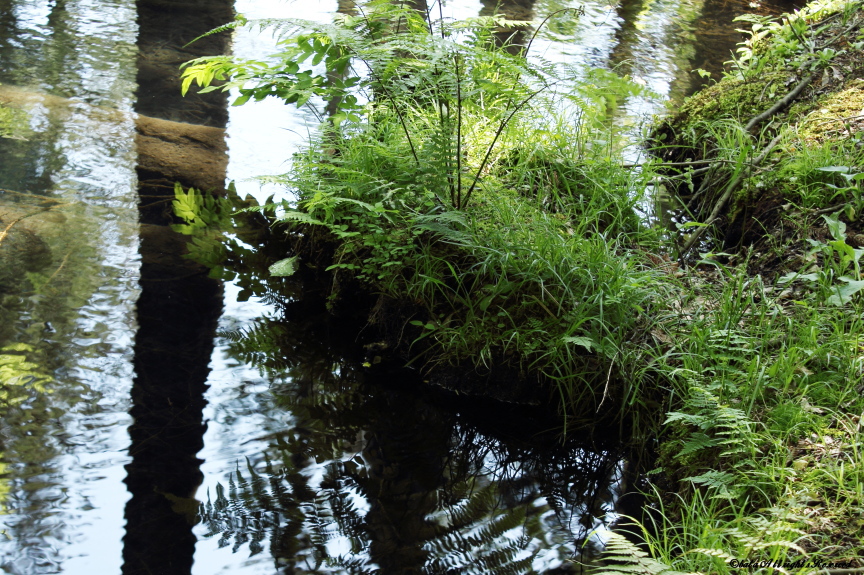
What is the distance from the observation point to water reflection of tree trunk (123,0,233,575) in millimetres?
2158

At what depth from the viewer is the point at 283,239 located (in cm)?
369

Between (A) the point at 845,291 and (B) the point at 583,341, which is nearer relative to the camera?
(A) the point at 845,291

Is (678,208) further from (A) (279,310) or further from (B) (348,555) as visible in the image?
(B) (348,555)

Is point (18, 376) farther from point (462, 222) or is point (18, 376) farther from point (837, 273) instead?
point (837, 273)

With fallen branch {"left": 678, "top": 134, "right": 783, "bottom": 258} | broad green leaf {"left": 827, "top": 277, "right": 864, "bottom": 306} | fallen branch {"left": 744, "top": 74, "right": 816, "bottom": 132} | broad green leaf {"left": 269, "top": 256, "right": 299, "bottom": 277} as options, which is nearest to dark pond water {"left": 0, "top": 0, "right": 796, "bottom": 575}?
broad green leaf {"left": 269, "top": 256, "right": 299, "bottom": 277}

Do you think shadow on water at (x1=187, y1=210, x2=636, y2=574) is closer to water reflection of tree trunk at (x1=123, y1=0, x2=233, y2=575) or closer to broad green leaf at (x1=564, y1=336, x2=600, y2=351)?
water reflection of tree trunk at (x1=123, y1=0, x2=233, y2=575)

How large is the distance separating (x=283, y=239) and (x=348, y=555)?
1.97 metres

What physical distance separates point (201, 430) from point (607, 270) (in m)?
1.80

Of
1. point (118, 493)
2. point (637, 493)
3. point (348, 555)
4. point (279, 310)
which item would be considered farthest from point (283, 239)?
point (637, 493)

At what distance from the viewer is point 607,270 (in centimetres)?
296

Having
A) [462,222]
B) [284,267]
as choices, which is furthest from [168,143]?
[462,222]

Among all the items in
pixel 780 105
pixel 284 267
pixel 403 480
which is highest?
pixel 780 105

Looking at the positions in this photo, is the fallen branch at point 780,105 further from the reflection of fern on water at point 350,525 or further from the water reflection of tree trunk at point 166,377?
the water reflection of tree trunk at point 166,377

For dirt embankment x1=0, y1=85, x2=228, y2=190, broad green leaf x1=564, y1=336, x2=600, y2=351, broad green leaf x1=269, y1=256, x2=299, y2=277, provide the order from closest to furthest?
broad green leaf x1=564, y1=336, x2=600, y2=351 → broad green leaf x1=269, y1=256, x2=299, y2=277 → dirt embankment x1=0, y1=85, x2=228, y2=190
